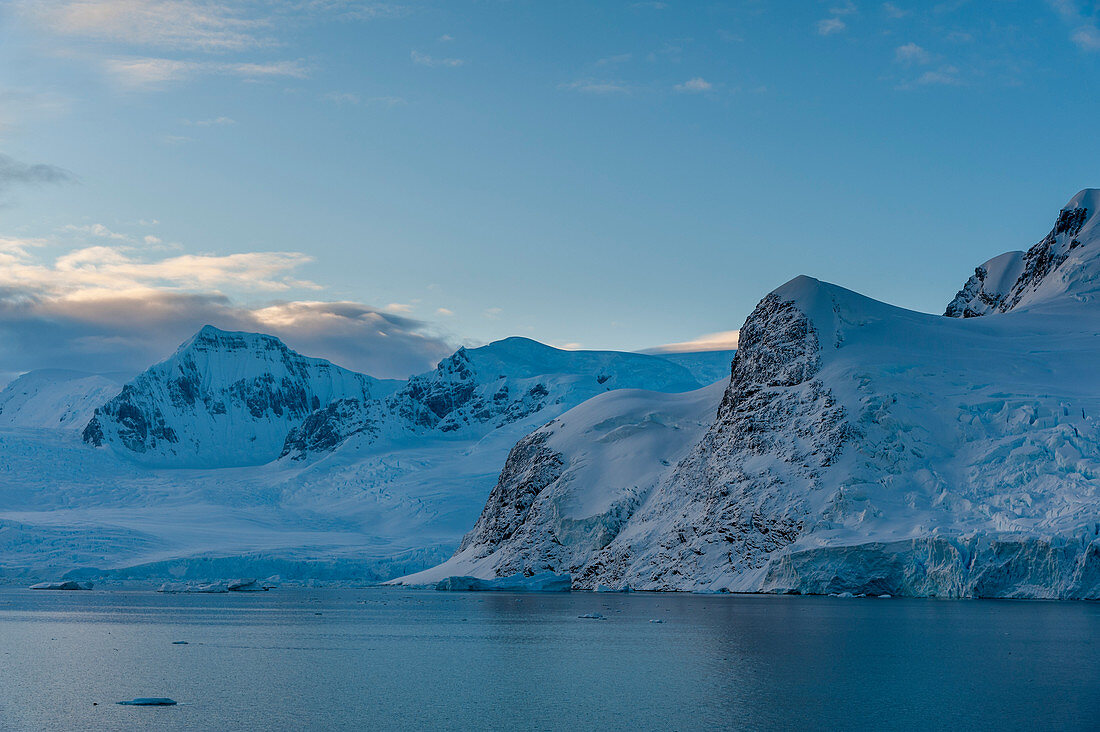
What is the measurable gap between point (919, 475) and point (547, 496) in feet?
123

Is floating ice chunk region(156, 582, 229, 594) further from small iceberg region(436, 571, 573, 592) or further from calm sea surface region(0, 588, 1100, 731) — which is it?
calm sea surface region(0, 588, 1100, 731)

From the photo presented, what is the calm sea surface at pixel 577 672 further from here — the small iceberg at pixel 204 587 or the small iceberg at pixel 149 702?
the small iceberg at pixel 204 587

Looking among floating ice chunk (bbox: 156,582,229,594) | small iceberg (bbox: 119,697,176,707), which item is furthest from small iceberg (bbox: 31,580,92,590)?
small iceberg (bbox: 119,697,176,707)

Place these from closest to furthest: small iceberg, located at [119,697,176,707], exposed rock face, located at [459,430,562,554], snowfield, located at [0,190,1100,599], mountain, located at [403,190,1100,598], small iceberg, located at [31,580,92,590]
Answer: small iceberg, located at [119,697,176,707], mountain, located at [403,190,1100,598], snowfield, located at [0,190,1100,599], small iceberg, located at [31,580,92,590], exposed rock face, located at [459,430,562,554]

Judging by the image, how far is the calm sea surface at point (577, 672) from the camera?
20.4 metres

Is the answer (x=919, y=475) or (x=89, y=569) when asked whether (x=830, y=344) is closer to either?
(x=919, y=475)

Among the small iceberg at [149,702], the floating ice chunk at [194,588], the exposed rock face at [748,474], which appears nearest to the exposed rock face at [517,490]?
the exposed rock face at [748,474]

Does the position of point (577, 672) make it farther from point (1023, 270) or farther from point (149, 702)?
point (1023, 270)

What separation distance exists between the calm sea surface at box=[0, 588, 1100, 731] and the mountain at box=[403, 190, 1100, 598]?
10.5 metres

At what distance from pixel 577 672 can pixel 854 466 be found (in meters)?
44.4

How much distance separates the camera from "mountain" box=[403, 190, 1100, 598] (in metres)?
58.7

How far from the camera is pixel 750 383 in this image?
85375 mm

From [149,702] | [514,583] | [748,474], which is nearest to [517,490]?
[514,583]

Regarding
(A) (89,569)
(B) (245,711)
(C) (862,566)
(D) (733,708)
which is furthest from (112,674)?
(A) (89,569)
